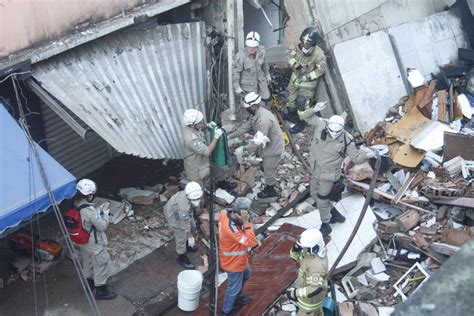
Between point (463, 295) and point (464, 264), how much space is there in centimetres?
25

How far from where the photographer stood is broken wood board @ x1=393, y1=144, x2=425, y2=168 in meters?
10.8

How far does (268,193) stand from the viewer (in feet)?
35.7

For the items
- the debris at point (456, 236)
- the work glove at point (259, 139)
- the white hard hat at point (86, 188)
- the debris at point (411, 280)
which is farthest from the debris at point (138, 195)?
the debris at point (456, 236)

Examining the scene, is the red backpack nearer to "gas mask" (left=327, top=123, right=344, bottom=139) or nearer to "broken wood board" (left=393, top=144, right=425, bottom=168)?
"gas mask" (left=327, top=123, right=344, bottom=139)

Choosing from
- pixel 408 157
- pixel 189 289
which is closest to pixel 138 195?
pixel 189 289

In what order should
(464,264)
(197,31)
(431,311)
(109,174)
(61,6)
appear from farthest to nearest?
1. (109,174)
2. (197,31)
3. (61,6)
4. (464,264)
5. (431,311)

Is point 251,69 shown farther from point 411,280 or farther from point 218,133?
point 411,280

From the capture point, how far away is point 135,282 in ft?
31.6

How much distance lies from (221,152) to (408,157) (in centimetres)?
324

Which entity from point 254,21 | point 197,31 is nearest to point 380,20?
point 254,21

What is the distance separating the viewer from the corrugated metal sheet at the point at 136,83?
9180 mm

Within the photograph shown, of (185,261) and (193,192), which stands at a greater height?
(193,192)

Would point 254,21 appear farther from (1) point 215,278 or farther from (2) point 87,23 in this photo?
(1) point 215,278

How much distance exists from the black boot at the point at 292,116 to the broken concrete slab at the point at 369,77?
1111 millimetres
